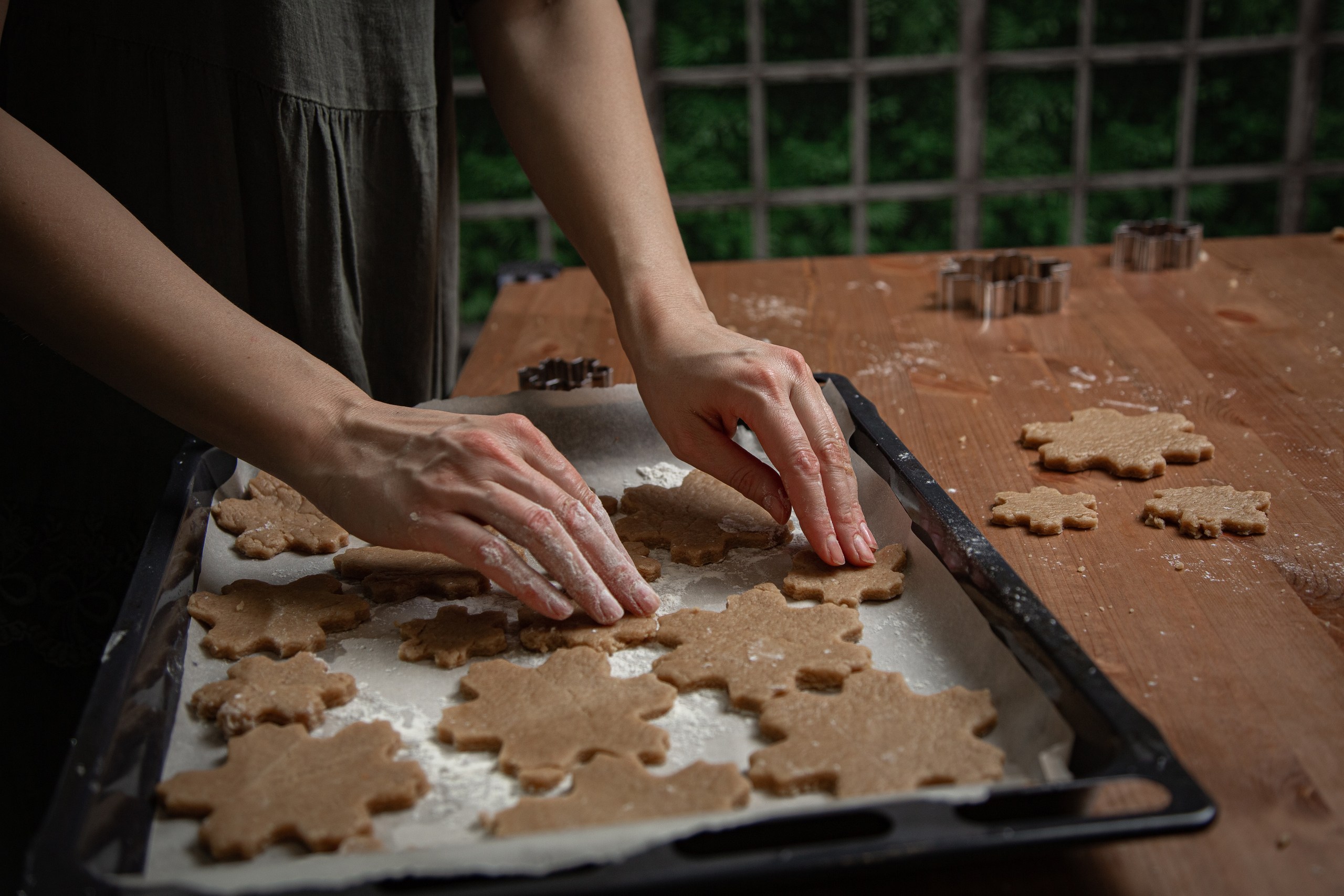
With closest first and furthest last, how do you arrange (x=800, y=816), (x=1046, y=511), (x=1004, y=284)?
(x=800, y=816) → (x=1046, y=511) → (x=1004, y=284)

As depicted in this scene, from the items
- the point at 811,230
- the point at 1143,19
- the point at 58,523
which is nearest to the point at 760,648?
the point at 58,523

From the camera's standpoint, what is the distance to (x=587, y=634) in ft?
3.66

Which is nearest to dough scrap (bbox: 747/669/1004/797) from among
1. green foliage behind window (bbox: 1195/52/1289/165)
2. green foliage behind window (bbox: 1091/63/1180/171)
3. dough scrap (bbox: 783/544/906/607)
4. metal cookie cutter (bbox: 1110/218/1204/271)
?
dough scrap (bbox: 783/544/906/607)

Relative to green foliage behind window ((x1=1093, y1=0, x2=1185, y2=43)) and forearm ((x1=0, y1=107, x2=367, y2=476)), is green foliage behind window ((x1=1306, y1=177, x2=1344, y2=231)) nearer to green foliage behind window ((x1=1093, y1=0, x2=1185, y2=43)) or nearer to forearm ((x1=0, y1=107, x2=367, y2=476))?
green foliage behind window ((x1=1093, y1=0, x2=1185, y2=43))

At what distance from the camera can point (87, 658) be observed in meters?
1.52

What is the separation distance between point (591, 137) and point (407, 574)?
74cm

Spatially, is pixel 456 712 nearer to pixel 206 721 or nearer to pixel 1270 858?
pixel 206 721

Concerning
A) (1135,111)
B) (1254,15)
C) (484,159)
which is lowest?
(484,159)

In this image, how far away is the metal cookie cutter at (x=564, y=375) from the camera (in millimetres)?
1822

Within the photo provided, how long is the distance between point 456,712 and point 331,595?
29 cm

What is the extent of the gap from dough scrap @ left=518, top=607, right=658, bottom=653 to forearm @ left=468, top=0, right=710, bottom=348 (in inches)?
19.0

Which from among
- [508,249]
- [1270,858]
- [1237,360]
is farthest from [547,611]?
[508,249]

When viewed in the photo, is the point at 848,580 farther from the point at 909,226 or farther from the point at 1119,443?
the point at 909,226

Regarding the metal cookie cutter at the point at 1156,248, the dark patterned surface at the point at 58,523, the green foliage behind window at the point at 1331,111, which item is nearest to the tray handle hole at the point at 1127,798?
the dark patterned surface at the point at 58,523
